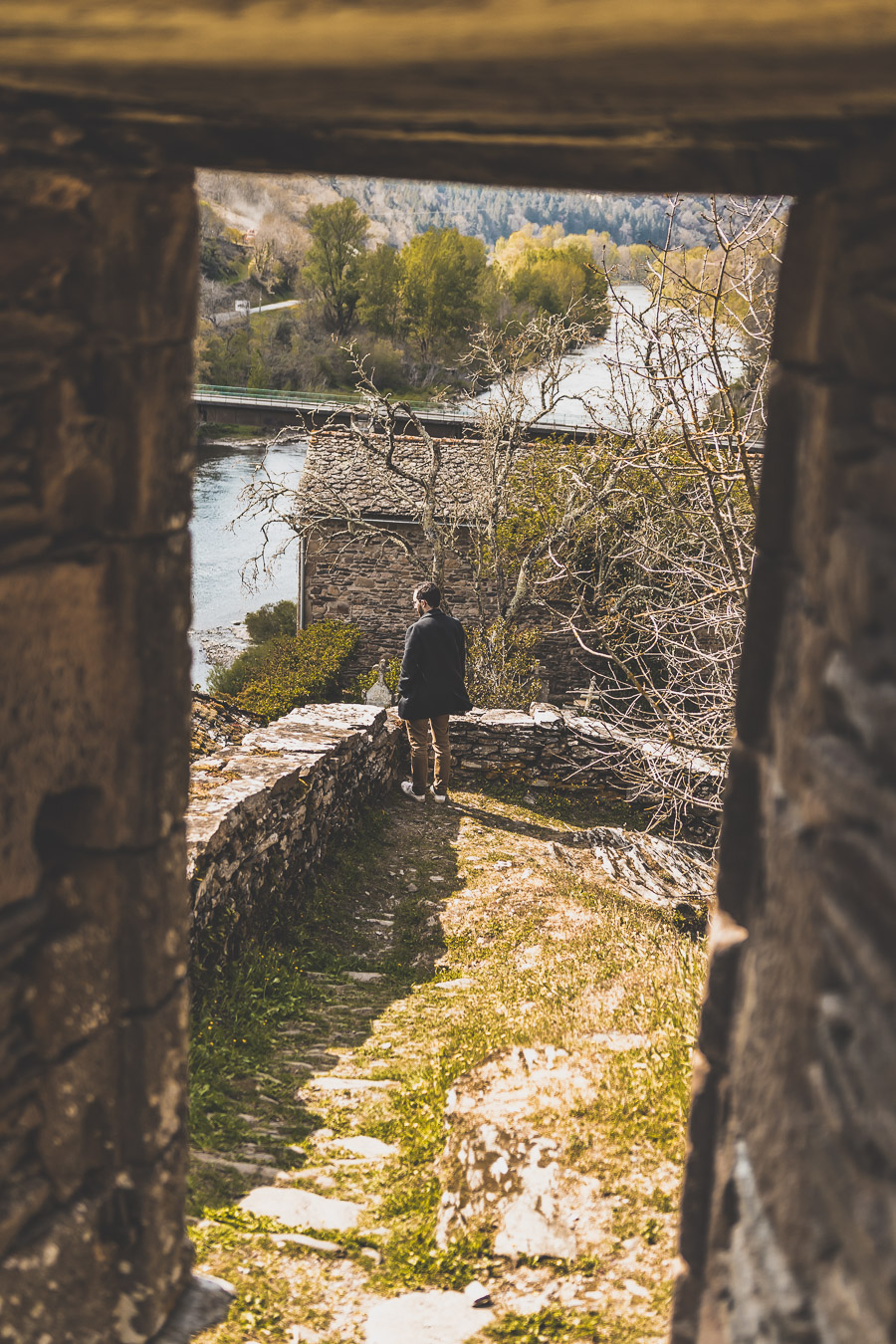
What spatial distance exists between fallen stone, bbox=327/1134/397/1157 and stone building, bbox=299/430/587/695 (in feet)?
43.9

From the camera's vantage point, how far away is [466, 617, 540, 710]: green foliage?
13.2 metres

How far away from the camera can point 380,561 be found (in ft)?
58.5

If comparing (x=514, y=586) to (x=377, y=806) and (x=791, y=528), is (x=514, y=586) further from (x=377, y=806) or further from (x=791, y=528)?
(x=791, y=528)

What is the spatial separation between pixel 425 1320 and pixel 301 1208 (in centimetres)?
62

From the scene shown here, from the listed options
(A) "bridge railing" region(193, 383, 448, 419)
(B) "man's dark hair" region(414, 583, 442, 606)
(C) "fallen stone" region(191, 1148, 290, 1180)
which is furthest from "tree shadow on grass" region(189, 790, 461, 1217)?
(A) "bridge railing" region(193, 383, 448, 419)

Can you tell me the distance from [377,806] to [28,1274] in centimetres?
569

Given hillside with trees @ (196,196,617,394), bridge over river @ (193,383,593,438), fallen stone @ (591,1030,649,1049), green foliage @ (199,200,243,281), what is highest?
green foliage @ (199,200,243,281)

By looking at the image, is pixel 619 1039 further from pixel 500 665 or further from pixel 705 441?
pixel 500 665

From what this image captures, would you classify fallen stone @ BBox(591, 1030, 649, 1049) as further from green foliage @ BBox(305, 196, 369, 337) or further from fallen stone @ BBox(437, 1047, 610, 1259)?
green foliage @ BBox(305, 196, 369, 337)

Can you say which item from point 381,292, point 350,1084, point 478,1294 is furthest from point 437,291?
point 478,1294

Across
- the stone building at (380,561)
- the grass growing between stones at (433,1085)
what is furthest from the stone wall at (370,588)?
the grass growing between stones at (433,1085)

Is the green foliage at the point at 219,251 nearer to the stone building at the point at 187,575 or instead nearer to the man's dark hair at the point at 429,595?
the man's dark hair at the point at 429,595

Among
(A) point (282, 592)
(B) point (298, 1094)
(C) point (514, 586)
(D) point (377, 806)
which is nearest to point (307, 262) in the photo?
(A) point (282, 592)

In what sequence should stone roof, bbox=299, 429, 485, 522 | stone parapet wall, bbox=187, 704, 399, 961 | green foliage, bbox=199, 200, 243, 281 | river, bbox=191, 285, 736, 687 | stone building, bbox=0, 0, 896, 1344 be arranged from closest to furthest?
stone building, bbox=0, 0, 896, 1344 → stone parapet wall, bbox=187, 704, 399, 961 → stone roof, bbox=299, 429, 485, 522 → river, bbox=191, 285, 736, 687 → green foliage, bbox=199, 200, 243, 281
